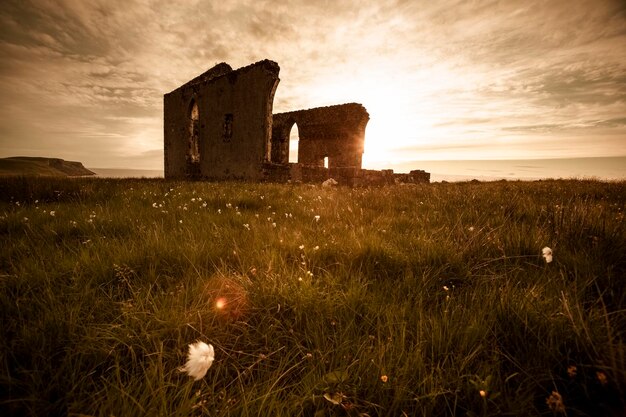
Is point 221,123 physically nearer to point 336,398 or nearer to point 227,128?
point 227,128

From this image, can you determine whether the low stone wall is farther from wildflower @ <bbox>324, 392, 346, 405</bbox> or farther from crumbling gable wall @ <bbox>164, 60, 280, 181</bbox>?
wildflower @ <bbox>324, 392, 346, 405</bbox>

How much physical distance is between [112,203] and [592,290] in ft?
21.2

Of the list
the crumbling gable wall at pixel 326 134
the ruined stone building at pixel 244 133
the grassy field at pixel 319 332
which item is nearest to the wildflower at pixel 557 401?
the grassy field at pixel 319 332

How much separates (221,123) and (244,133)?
96.5 inches

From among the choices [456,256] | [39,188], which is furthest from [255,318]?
[39,188]

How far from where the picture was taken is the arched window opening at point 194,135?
64.7 ft

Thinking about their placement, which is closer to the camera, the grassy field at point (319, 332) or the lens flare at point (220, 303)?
the grassy field at point (319, 332)

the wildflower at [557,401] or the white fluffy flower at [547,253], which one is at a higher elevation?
the white fluffy flower at [547,253]

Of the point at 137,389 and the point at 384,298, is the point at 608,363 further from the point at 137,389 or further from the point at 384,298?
the point at 137,389

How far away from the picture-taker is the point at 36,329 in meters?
1.19

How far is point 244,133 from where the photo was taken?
15742mm

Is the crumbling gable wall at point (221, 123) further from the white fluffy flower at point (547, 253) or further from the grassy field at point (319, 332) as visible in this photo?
the white fluffy flower at point (547, 253)

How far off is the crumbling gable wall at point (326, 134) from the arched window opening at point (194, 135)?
7.11m

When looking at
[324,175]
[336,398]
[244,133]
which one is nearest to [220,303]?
[336,398]
